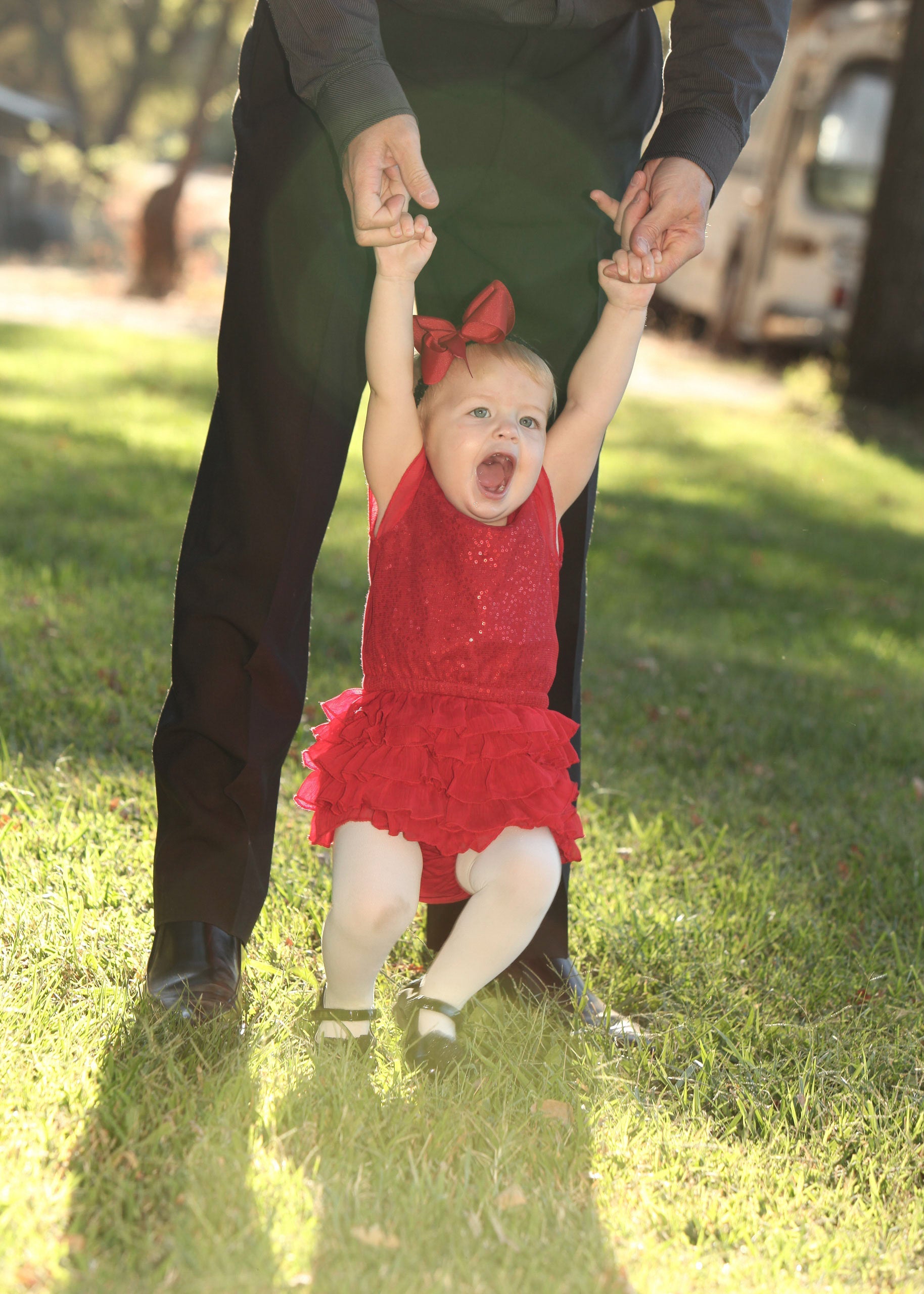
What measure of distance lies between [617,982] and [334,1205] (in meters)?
0.92

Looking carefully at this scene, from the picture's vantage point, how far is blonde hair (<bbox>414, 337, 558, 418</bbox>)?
2160mm

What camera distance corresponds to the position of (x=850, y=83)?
41.0ft

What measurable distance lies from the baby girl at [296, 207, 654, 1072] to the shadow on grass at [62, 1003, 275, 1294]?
0.23 metres

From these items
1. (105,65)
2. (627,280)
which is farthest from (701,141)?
(105,65)

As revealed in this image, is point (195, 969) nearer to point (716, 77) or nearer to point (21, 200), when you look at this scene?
point (716, 77)

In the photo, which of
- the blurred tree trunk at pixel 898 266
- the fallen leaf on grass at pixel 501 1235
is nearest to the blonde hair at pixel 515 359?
the fallen leaf on grass at pixel 501 1235

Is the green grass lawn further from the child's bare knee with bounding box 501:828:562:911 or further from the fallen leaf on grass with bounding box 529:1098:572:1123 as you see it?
the child's bare knee with bounding box 501:828:562:911

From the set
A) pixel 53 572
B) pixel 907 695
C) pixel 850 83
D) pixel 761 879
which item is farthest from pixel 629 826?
pixel 850 83

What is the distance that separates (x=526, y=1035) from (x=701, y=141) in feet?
4.90

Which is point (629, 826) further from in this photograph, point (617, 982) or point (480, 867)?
point (480, 867)

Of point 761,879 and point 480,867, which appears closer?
point 480,867

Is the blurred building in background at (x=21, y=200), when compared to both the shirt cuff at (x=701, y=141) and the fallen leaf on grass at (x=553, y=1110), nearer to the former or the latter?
the shirt cuff at (x=701, y=141)

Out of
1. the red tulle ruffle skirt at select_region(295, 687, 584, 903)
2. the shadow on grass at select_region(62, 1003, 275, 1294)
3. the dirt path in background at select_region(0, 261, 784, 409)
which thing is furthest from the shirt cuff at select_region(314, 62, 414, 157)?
the dirt path in background at select_region(0, 261, 784, 409)

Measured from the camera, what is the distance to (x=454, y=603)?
214 cm
